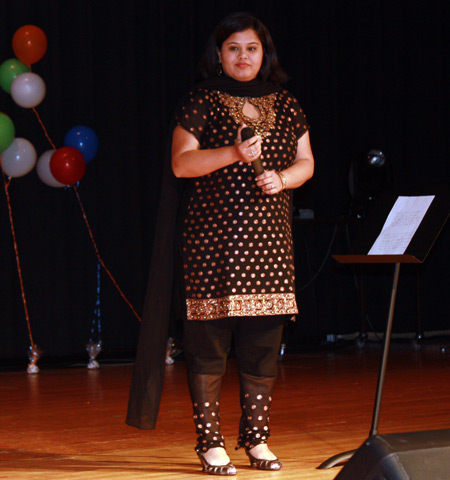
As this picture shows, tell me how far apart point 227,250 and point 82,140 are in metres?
3.14

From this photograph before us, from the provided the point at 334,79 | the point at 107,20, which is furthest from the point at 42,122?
the point at 334,79

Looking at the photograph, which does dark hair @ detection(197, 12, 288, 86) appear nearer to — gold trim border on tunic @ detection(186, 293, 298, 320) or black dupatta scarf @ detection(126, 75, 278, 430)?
black dupatta scarf @ detection(126, 75, 278, 430)

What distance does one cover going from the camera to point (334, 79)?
6594 mm

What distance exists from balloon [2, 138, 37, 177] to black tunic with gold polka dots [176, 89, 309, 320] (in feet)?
9.50

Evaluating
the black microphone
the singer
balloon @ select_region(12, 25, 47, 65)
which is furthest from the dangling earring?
balloon @ select_region(12, 25, 47, 65)

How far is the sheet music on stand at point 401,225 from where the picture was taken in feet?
7.37

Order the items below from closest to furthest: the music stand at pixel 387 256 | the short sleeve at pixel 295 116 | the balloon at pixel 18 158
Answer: the music stand at pixel 387 256 < the short sleeve at pixel 295 116 < the balloon at pixel 18 158

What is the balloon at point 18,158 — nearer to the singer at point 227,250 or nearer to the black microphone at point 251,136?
the singer at point 227,250

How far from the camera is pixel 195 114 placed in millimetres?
2291

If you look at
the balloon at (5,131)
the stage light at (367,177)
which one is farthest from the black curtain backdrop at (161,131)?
the balloon at (5,131)

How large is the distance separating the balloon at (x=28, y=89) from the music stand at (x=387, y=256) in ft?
10.4

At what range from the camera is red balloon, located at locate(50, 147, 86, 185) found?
5.01m

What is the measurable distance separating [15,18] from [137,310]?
7.05ft

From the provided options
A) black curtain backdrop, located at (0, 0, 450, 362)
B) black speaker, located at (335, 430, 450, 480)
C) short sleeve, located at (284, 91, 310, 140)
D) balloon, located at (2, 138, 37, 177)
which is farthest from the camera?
black curtain backdrop, located at (0, 0, 450, 362)
